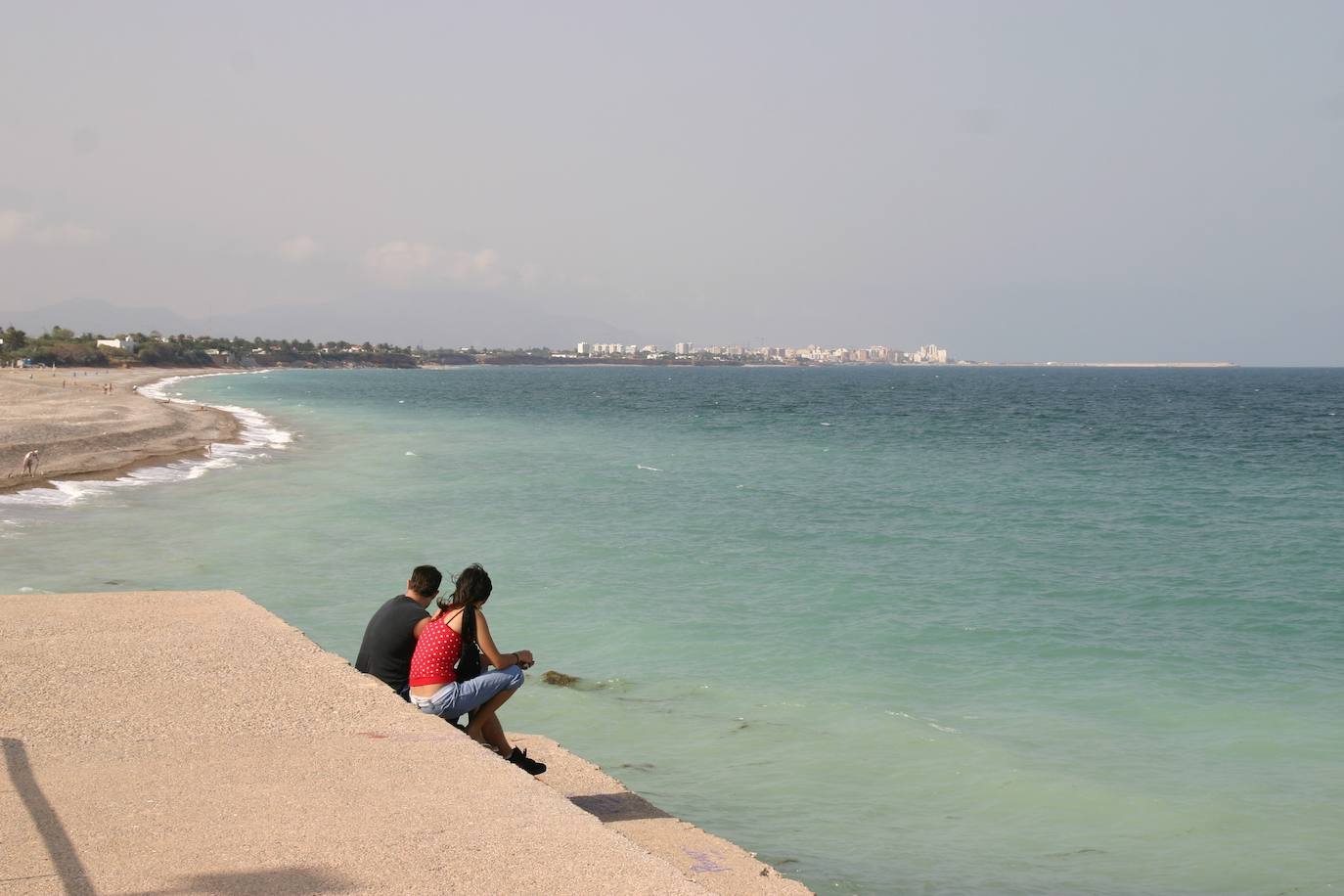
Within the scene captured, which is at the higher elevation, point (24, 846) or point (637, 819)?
point (24, 846)

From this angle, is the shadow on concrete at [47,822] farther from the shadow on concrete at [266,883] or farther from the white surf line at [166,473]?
the white surf line at [166,473]

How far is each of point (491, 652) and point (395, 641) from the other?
0.92 metres

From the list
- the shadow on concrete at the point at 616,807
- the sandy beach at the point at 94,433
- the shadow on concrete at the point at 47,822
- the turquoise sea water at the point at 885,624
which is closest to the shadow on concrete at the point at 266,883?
the shadow on concrete at the point at 47,822

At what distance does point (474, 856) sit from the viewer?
4.88m

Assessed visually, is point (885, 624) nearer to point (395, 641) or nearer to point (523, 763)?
point (395, 641)

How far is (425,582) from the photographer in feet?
25.1

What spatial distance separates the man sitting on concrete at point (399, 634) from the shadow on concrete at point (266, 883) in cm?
286

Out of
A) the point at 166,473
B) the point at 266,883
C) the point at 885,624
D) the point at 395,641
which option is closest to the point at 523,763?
the point at 395,641

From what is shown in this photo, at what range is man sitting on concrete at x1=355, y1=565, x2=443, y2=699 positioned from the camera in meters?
7.56

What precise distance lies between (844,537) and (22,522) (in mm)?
15373

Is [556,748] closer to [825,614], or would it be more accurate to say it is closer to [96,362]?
[825,614]

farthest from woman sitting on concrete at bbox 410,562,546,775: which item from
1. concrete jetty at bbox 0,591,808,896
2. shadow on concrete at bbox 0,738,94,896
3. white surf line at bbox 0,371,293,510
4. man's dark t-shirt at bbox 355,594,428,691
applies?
white surf line at bbox 0,371,293,510

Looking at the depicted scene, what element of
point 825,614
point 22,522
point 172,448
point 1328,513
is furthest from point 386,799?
point 172,448

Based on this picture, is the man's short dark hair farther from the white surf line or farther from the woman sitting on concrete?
the white surf line
